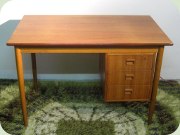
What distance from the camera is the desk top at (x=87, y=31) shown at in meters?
1.75

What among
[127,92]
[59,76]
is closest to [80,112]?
[127,92]

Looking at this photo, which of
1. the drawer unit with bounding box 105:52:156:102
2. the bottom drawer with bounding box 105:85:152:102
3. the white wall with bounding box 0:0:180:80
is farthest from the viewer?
the white wall with bounding box 0:0:180:80

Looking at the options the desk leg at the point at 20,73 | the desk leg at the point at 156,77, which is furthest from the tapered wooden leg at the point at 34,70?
the desk leg at the point at 156,77

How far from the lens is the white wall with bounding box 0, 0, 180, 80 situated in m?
2.32

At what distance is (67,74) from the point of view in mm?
2613

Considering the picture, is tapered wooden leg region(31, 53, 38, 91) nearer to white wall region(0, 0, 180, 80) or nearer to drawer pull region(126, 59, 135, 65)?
white wall region(0, 0, 180, 80)

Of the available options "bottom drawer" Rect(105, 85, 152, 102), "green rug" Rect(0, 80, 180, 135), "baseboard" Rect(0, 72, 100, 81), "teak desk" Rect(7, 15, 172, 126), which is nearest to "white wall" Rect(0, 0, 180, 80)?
"baseboard" Rect(0, 72, 100, 81)

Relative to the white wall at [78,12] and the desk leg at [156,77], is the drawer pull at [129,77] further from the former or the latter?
the white wall at [78,12]

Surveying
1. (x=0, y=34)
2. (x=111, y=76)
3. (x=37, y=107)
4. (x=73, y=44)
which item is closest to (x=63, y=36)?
(x=73, y=44)

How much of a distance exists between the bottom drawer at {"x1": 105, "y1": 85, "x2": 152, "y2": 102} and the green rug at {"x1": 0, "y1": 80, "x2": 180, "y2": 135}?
20cm

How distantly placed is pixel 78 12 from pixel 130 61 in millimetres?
736

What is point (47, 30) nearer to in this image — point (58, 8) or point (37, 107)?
point (58, 8)

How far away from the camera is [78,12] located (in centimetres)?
235

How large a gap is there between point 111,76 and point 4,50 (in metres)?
1.12
